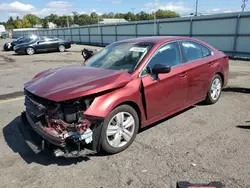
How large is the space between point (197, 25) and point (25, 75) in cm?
1219

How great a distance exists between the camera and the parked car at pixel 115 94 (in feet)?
10.4

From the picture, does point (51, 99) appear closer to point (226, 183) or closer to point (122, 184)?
point (122, 184)

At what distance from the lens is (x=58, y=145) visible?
308cm

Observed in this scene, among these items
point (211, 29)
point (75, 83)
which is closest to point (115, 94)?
point (75, 83)

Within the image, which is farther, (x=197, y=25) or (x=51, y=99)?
(x=197, y=25)

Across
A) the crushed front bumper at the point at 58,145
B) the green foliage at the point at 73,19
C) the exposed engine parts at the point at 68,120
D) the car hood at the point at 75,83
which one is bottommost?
the crushed front bumper at the point at 58,145

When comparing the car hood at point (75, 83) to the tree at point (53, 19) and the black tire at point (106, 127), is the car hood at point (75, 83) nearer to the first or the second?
the black tire at point (106, 127)

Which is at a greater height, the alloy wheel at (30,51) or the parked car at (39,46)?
the parked car at (39,46)

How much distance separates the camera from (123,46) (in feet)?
15.4

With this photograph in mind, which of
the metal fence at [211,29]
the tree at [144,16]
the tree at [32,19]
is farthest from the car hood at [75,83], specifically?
the tree at [32,19]

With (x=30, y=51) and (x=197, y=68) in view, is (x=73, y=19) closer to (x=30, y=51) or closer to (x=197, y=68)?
(x=30, y=51)

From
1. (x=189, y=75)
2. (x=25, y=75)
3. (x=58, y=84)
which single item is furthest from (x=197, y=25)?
(x=58, y=84)

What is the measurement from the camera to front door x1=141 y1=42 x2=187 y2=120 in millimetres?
3877

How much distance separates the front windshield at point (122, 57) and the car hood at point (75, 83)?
257 mm
